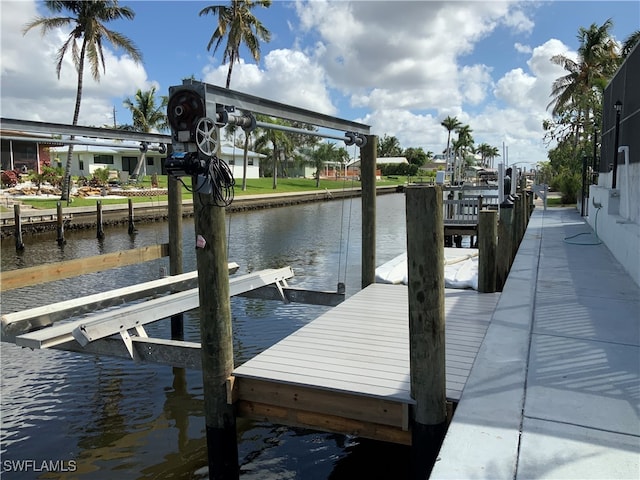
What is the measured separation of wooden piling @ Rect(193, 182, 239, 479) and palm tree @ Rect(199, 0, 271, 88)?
1264 inches

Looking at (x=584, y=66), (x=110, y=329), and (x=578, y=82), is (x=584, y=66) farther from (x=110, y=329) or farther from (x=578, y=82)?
(x=110, y=329)

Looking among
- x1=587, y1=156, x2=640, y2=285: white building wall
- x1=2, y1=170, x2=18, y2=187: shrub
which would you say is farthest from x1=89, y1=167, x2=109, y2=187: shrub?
x1=587, y1=156, x2=640, y2=285: white building wall

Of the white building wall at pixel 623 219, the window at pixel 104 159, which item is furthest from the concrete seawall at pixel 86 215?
the window at pixel 104 159

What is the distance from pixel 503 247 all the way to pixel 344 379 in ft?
15.1

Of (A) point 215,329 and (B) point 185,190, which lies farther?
(B) point 185,190

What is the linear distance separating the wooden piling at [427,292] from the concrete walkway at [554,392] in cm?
27

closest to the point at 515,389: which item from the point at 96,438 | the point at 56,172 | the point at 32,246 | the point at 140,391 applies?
the point at 96,438

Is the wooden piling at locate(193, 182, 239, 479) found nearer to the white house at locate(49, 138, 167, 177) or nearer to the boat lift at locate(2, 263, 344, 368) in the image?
the boat lift at locate(2, 263, 344, 368)

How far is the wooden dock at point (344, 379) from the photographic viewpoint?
4.02 metres

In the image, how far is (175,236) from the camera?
8.68 metres

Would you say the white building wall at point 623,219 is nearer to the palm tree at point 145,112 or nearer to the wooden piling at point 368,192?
the wooden piling at point 368,192

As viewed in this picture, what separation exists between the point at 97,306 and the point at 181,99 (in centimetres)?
378

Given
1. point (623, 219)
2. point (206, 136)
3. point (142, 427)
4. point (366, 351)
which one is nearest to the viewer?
point (206, 136)

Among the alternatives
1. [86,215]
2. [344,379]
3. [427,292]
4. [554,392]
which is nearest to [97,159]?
[86,215]
